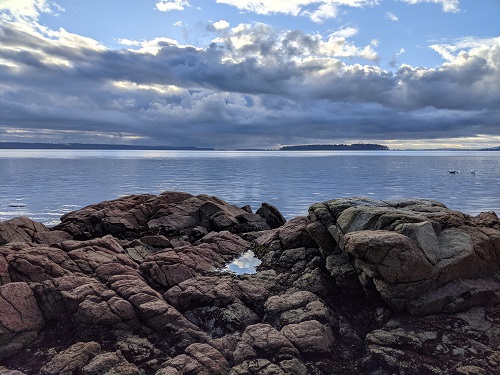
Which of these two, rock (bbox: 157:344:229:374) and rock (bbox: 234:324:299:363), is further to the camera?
rock (bbox: 234:324:299:363)

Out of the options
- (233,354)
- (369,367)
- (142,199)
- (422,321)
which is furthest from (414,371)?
(142,199)

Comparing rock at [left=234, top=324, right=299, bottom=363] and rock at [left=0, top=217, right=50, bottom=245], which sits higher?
rock at [left=0, top=217, right=50, bottom=245]

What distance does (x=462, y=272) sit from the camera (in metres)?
15.8

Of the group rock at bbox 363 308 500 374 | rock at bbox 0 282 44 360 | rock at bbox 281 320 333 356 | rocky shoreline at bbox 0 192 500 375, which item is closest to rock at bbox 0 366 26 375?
rocky shoreline at bbox 0 192 500 375

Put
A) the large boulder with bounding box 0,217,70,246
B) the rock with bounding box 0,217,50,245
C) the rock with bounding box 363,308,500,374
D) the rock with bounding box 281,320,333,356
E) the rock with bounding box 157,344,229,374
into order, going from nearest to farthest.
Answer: the rock with bounding box 157,344,229,374, the rock with bounding box 363,308,500,374, the rock with bounding box 281,320,333,356, the rock with bounding box 0,217,50,245, the large boulder with bounding box 0,217,70,246

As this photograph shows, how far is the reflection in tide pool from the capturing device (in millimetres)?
21078

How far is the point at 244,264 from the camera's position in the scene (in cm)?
2233

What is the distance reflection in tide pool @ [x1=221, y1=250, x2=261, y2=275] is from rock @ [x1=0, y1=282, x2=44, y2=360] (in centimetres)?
953

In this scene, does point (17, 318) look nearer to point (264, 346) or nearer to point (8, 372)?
point (8, 372)

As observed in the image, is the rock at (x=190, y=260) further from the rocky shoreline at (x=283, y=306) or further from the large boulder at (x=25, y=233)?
the large boulder at (x=25, y=233)

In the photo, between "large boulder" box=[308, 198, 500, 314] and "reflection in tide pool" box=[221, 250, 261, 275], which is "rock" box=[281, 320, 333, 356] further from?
"reflection in tide pool" box=[221, 250, 261, 275]

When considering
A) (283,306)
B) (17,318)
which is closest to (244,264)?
(283,306)

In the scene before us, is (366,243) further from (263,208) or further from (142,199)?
(142,199)

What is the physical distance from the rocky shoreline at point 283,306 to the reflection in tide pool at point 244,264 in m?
0.84
